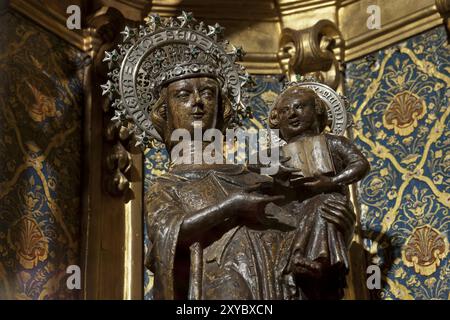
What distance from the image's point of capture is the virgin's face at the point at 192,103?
323 centimetres

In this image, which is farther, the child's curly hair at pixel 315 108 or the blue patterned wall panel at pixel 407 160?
the blue patterned wall panel at pixel 407 160

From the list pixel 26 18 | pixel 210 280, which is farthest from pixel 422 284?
pixel 26 18

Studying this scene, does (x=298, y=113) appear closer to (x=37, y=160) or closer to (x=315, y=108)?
(x=315, y=108)

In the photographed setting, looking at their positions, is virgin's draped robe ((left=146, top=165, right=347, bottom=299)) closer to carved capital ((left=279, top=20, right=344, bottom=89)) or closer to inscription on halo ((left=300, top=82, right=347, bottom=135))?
inscription on halo ((left=300, top=82, right=347, bottom=135))

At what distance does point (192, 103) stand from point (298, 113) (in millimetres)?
344

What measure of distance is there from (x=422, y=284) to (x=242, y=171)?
1019mm

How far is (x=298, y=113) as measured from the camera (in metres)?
3.22

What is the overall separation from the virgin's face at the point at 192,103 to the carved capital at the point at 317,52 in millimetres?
1056

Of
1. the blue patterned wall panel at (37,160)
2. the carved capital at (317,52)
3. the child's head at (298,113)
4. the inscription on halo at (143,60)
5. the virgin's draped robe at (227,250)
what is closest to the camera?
the virgin's draped robe at (227,250)

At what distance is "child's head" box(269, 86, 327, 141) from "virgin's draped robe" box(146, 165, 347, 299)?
25 centimetres

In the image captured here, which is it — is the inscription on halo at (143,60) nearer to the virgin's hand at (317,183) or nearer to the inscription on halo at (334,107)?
the inscription on halo at (334,107)

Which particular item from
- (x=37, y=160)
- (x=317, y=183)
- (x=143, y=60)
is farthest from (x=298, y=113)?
(x=37, y=160)

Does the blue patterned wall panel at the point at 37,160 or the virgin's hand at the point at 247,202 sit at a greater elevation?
the blue patterned wall panel at the point at 37,160

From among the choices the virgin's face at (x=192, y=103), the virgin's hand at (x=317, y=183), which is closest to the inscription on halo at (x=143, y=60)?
the virgin's face at (x=192, y=103)
